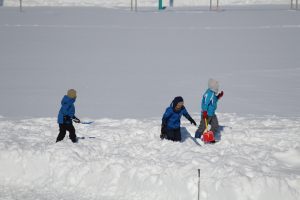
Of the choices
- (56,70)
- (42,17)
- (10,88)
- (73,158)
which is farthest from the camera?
(42,17)

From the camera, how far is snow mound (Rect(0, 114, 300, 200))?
347 inches

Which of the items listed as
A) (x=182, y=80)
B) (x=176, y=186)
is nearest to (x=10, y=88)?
(x=182, y=80)

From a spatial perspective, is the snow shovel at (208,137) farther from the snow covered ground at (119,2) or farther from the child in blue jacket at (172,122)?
the snow covered ground at (119,2)

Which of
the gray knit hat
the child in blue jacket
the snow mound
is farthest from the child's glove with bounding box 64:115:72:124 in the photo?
the gray knit hat

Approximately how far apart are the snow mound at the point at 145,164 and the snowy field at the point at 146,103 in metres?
0.02

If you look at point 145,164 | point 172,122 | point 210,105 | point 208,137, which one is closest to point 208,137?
point 208,137

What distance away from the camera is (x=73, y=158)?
10.1m

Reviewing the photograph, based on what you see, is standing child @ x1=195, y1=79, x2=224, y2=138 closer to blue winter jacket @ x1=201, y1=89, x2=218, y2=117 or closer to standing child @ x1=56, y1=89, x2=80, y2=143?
blue winter jacket @ x1=201, y1=89, x2=218, y2=117

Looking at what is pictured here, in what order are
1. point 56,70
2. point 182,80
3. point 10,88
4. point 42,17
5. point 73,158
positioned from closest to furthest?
point 73,158 → point 10,88 → point 182,80 → point 56,70 → point 42,17

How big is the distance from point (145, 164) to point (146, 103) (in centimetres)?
667

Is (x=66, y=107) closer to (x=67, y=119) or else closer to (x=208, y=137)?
(x=67, y=119)

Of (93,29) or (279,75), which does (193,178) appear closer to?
(279,75)

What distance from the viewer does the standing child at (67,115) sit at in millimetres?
10742

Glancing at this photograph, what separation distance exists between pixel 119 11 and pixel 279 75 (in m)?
21.6
